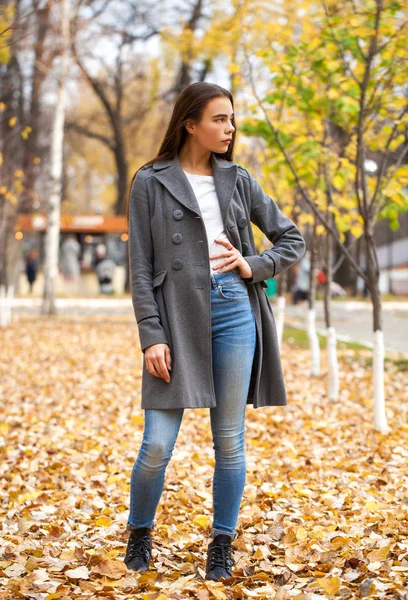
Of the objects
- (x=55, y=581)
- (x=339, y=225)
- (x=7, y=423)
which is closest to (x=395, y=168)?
(x=339, y=225)

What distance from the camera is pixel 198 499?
16.3ft

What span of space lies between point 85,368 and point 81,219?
21630mm

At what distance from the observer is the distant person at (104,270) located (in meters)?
31.5

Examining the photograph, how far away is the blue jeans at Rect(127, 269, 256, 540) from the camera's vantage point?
3311 millimetres

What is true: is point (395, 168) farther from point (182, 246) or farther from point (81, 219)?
point (81, 219)

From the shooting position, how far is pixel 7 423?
7.52 meters

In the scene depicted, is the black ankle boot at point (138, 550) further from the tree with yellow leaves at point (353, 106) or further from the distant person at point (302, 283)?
the distant person at point (302, 283)

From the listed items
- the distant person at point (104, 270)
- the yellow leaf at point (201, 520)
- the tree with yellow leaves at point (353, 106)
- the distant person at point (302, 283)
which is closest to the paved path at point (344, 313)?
the distant person at point (302, 283)

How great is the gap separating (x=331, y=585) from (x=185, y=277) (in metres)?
1.30

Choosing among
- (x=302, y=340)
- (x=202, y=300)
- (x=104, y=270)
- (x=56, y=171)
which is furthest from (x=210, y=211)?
(x=104, y=270)

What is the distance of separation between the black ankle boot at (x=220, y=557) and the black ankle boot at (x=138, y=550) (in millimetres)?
257

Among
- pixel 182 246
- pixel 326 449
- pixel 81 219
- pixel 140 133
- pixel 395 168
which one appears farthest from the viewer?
pixel 140 133

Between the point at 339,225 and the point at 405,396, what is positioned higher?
the point at 339,225

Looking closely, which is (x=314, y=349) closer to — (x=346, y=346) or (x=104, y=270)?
(x=346, y=346)
